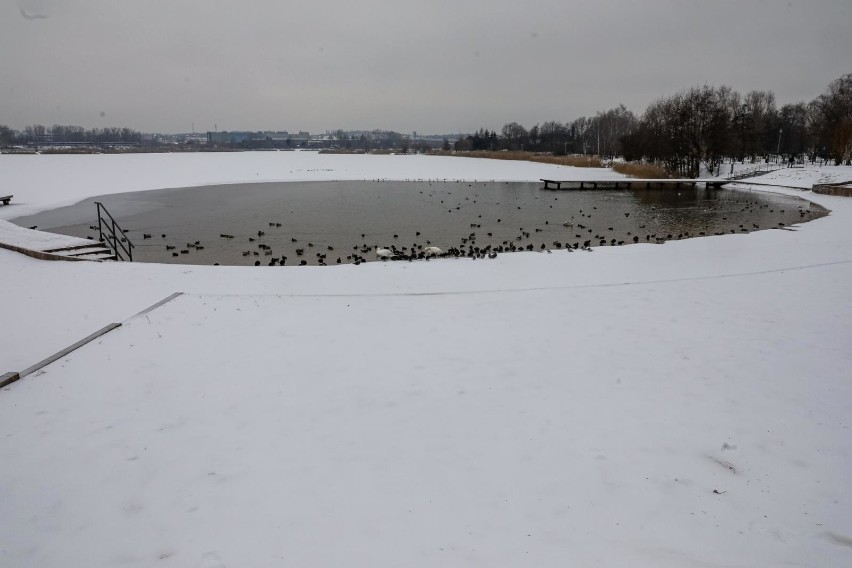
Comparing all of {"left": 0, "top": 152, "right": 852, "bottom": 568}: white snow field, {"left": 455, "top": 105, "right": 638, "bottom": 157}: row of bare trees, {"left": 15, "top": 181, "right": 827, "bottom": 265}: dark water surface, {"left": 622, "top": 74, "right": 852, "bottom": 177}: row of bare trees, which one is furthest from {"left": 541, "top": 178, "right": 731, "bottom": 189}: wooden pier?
{"left": 455, "top": 105, "right": 638, "bottom": 157}: row of bare trees

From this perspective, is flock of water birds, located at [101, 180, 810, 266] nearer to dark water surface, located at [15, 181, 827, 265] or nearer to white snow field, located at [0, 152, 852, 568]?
dark water surface, located at [15, 181, 827, 265]

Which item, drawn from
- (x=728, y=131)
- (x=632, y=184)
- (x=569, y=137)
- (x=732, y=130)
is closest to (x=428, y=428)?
(x=632, y=184)

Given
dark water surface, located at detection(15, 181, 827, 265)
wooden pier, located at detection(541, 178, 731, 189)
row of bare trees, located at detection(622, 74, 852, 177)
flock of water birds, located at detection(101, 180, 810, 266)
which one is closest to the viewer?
flock of water birds, located at detection(101, 180, 810, 266)

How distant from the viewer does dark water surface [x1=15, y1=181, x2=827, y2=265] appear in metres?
17.7

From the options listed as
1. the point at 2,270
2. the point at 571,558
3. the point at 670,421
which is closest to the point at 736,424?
the point at 670,421

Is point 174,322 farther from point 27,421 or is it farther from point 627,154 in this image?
point 627,154

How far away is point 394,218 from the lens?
24.2m

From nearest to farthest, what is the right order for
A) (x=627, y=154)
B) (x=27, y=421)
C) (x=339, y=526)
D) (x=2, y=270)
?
(x=339, y=526) < (x=27, y=421) < (x=2, y=270) < (x=627, y=154)

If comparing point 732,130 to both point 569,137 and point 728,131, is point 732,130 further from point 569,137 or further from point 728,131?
point 569,137

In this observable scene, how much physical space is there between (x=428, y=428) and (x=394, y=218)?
64.9 feet

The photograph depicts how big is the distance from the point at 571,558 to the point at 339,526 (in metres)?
1.59

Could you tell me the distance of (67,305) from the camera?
8781 millimetres

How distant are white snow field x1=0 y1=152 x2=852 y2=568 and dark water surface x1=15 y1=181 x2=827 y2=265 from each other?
7.30m

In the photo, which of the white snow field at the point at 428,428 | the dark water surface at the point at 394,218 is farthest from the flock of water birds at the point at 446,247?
the white snow field at the point at 428,428
